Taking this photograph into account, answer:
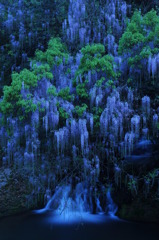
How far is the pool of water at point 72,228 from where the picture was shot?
9086mm

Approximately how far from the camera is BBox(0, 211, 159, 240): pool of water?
9086mm

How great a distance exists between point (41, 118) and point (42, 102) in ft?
1.73

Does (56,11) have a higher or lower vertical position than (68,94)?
higher

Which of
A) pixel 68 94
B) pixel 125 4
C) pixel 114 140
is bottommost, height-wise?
pixel 114 140

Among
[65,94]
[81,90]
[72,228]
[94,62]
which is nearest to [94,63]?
[94,62]

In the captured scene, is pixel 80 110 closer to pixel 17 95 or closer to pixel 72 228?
pixel 17 95

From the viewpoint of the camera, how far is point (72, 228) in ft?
31.6

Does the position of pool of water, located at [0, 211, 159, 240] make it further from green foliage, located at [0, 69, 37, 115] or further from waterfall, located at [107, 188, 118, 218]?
green foliage, located at [0, 69, 37, 115]

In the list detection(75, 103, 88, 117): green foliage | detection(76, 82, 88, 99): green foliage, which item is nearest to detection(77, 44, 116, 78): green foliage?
detection(76, 82, 88, 99): green foliage

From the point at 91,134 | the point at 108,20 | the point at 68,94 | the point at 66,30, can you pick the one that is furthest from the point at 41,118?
the point at 108,20

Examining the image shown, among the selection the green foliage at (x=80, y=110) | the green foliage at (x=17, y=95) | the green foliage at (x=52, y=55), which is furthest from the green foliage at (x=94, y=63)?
the green foliage at (x=17, y=95)

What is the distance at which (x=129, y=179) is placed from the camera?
9.74 metres

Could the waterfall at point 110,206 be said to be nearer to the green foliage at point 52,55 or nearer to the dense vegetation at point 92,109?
the dense vegetation at point 92,109

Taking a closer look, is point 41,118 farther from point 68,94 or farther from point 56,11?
point 56,11
